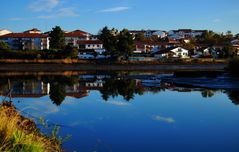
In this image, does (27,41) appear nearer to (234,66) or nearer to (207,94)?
(234,66)

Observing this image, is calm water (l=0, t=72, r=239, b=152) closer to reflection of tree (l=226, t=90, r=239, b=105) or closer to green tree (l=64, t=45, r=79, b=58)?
reflection of tree (l=226, t=90, r=239, b=105)

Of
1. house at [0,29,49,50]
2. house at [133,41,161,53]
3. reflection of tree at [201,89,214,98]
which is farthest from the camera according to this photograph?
house at [133,41,161,53]

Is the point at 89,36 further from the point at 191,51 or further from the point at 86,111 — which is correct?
the point at 86,111

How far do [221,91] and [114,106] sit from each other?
12024 millimetres

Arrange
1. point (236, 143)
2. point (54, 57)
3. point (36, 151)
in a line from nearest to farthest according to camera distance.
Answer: point (36, 151)
point (236, 143)
point (54, 57)

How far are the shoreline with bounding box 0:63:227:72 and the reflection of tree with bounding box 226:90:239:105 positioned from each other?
37.8m

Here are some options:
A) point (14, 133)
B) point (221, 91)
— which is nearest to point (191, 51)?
point (221, 91)

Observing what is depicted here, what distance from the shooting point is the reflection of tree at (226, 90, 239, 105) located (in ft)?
87.1

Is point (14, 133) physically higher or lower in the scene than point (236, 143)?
higher

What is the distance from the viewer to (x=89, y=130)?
1616 cm

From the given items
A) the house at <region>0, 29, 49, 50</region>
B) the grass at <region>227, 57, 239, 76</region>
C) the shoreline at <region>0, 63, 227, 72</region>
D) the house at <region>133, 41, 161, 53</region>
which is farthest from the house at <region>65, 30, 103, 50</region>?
the grass at <region>227, 57, 239, 76</region>

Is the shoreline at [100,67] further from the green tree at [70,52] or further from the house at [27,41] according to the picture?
the house at [27,41]

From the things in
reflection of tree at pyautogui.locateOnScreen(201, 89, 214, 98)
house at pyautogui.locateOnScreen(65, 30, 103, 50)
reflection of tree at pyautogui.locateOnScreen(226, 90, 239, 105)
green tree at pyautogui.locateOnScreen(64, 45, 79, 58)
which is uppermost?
house at pyautogui.locateOnScreen(65, 30, 103, 50)

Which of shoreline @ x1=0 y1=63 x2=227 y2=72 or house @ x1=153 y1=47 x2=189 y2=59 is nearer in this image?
shoreline @ x1=0 y1=63 x2=227 y2=72
